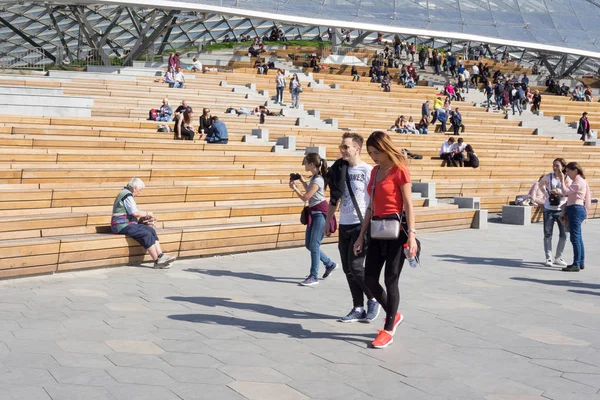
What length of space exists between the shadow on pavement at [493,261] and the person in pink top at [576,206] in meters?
0.34

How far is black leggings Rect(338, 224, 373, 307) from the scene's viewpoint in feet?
23.5

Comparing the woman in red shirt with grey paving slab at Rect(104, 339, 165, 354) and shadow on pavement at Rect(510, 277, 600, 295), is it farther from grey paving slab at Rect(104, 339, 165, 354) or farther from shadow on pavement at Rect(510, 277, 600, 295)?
shadow on pavement at Rect(510, 277, 600, 295)

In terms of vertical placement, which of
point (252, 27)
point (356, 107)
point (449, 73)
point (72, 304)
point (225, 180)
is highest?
point (252, 27)

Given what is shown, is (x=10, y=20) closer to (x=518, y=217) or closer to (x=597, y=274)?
(x=518, y=217)

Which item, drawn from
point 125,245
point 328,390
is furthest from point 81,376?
point 125,245

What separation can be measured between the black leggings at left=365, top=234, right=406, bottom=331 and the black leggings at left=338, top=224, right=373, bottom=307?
1.19 ft

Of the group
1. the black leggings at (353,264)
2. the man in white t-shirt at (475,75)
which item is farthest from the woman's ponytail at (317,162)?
the man in white t-shirt at (475,75)

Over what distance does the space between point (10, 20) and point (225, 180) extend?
138 ft

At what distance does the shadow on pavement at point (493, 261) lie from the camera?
446 inches

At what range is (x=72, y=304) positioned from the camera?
7.88 meters

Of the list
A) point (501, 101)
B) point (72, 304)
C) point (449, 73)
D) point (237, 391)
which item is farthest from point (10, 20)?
point (237, 391)

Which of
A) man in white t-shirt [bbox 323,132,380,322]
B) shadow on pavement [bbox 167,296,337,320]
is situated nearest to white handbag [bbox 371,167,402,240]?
man in white t-shirt [bbox 323,132,380,322]

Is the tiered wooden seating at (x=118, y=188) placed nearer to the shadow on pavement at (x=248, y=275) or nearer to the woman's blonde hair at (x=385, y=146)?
the shadow on pavement at (x=248, y=275)

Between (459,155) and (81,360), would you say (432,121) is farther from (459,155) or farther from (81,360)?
(81,360)
